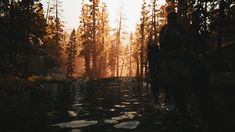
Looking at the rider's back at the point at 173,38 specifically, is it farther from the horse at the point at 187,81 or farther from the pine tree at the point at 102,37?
the pine tree at the point at 102,37

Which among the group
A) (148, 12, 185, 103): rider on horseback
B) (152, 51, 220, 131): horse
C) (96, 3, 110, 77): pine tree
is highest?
(96, 3, 110, 77): pine tree

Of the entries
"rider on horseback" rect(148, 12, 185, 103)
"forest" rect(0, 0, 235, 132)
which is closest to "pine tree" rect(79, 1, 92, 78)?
"forest" rect(0, 0, 235, 132)

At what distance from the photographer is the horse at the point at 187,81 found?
301 inches

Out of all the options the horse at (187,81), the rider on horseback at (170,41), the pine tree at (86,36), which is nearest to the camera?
the horse at (187,81)

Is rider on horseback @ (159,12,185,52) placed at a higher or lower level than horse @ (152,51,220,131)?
higher

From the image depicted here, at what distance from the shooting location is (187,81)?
7895 mm

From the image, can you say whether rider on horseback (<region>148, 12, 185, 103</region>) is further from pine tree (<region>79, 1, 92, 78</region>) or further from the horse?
pine tree (<region>79, 1, 92, 78</region>)

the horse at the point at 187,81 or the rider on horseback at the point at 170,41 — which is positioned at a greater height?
the rider on horseback at the point at 170,41

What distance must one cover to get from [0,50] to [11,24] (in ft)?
20.4

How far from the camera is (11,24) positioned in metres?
32.8

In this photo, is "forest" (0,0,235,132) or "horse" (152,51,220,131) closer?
"horse" (152,51,220,131)

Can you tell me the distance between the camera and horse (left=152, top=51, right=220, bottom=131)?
7652 mm

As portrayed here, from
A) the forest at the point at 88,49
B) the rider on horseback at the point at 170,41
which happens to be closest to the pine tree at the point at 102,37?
the forest at the point at 88,49

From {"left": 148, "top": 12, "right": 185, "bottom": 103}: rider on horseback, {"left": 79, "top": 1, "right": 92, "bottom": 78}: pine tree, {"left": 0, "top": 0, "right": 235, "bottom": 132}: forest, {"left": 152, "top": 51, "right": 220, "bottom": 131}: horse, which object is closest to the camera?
{"left": 152, "top": 51, "right": 220, "bottom": 131}: horse
